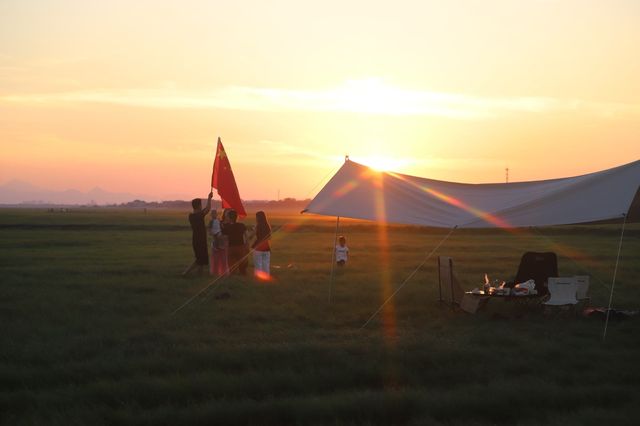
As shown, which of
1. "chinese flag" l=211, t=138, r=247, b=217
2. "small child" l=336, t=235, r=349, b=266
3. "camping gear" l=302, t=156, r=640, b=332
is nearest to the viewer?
"camping gear" l=302, t=156, r=640, b=332

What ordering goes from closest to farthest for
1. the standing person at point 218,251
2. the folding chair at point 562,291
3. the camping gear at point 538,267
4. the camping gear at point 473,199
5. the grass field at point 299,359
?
the grass field at point 299,359 → the camping gear at point 473,199 → the folding chair at point 562,291 → the camping gear at point 538,267 → the standing person at point 218,251

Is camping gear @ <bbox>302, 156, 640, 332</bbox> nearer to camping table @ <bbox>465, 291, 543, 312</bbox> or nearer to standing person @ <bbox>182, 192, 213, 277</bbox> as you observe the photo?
camping table @ <bbox>465, 291, 543, 312</bbox>

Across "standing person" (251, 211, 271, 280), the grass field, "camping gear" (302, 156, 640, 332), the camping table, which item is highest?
"camping gear" (302, 156, 640, 332)

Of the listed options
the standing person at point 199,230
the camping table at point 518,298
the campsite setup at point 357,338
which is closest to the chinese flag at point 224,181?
the standing person at point 199,230

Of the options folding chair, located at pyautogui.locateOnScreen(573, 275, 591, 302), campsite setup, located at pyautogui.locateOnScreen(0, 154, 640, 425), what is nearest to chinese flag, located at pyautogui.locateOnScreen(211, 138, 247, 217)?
campsite setup, located at pyautogui.locateOnScreen(0, 154, 640, 425)

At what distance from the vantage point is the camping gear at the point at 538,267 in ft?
35.0

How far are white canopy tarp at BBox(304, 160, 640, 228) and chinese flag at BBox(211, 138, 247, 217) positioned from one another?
377 cm

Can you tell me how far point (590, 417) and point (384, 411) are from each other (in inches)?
63.7

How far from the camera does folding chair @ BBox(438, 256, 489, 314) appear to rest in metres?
9.91

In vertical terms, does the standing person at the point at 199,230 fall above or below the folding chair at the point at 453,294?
above

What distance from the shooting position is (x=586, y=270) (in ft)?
54.5

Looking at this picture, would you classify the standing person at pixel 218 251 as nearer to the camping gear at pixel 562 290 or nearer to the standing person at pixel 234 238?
the standing person at pixel 234 238

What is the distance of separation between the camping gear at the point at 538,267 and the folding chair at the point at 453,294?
3.14ft

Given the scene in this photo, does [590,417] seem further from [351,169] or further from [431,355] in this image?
[351,169]
